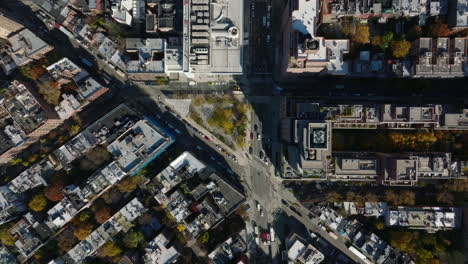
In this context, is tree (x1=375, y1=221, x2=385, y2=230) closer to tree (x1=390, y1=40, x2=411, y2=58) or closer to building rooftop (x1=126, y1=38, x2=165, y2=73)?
tree (x1=390, y1=40, x2=411, y2=58)

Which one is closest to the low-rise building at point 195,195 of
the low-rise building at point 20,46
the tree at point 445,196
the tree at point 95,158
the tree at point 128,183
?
the tree at point 128,183

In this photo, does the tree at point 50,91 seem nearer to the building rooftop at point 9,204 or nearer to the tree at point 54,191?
the tree at point 54,191

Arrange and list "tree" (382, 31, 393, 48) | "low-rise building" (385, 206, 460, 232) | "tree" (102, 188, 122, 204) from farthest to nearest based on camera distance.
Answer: "tree" (102, 188, 122, 204) < "low-rise building" (385, 206, 460, 232) < "tree" (382, 31, 393, 48)

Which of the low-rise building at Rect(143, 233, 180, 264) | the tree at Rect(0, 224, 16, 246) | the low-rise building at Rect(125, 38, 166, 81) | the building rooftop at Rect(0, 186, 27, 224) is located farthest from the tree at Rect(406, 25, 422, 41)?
the tree at Rect(0, 224, 16, 246)

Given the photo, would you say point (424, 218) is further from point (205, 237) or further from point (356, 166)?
point (205, 237)

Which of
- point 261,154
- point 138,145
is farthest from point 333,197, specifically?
point 138,145

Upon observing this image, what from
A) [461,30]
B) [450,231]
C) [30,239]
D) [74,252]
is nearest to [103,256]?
[74,252]

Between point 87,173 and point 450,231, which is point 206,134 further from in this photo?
point 450,231
